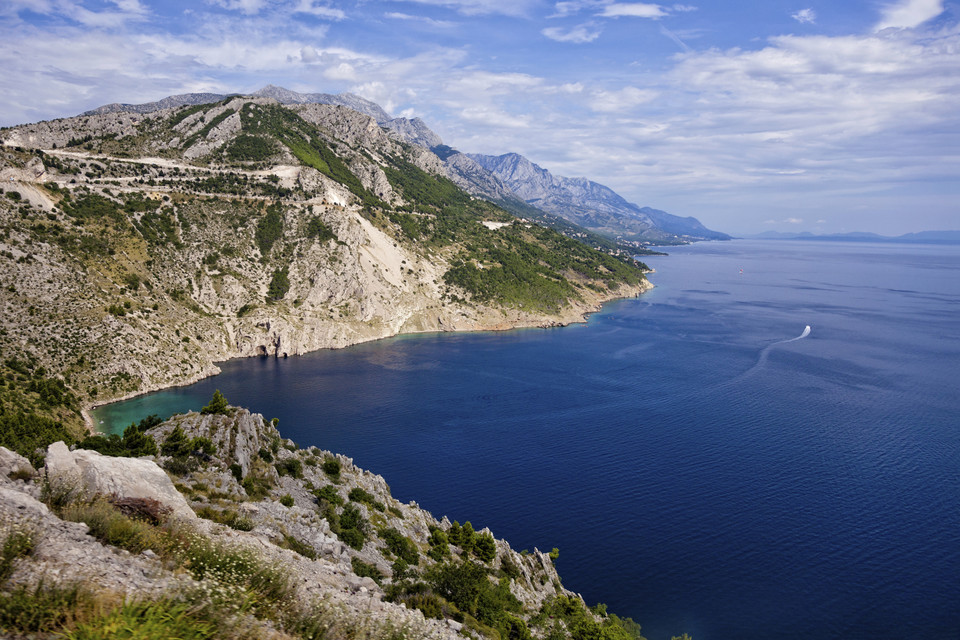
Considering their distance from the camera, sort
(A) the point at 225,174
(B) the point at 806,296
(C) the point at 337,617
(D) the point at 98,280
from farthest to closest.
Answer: (B) the point at 806,296 → (A) the point at 225,174 → (D) the point at 98,280 → (C) the point at 337,617

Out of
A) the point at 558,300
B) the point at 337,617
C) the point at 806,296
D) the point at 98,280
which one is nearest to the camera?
the point at 337,617

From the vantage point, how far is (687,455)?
63594mm

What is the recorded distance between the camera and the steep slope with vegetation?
76.9m

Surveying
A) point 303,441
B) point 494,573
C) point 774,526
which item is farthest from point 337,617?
point 303,441

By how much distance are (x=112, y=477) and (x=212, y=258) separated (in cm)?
10398

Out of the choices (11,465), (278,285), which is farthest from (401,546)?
(278,285)

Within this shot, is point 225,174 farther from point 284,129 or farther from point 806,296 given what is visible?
point 806,296

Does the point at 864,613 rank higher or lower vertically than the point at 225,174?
lower

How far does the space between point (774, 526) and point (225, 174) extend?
130m

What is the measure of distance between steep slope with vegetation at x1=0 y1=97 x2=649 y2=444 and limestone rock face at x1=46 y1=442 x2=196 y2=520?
39639 mm

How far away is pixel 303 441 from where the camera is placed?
65.3 m

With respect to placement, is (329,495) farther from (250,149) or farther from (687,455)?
(250,149)

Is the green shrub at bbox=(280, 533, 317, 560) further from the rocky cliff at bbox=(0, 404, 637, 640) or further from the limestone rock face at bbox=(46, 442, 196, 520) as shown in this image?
the limestone rock face at bbox=(46, 442, 196, 520)

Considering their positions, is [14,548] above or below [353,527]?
above
